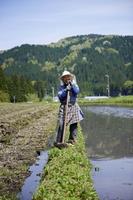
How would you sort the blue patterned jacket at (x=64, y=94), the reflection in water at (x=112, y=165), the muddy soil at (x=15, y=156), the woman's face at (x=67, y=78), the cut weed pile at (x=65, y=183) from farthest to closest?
1. the blue patterned jacket at (x=64, y=94)
2. the woman's face at (x=67, y=78)
3. the muddy soil at (x=15, y=156)
4. the reflection in water at (x=112, y=165)
5. the cut weed pile at (x=65, y=183)

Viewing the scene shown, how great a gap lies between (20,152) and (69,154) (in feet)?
16.1

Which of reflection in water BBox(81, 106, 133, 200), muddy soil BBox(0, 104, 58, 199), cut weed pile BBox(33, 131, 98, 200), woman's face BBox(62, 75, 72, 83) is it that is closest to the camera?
cut weed pile BBox(33, 131, 98, 200)

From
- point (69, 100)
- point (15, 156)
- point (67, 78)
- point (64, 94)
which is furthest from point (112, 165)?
point (15, 156)

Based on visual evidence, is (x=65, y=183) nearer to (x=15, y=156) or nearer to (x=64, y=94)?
(x=64, y=94)

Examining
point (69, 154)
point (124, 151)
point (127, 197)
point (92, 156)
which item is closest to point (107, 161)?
point (92, 156)

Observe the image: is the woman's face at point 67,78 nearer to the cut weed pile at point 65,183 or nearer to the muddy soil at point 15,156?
the muddy soil at point 15,156

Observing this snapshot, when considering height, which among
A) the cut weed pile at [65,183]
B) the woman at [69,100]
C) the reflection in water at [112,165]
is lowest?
the reflection in water at [112,165]

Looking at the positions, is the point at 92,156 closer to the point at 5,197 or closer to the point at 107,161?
the point at 107,161

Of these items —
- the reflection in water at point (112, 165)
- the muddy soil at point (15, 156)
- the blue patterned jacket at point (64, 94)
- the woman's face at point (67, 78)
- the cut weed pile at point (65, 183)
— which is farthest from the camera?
the blue patterned jacket at point (64, 94)

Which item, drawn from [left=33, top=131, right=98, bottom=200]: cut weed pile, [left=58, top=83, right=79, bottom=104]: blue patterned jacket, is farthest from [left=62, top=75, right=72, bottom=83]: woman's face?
[left=33, top=131, right=98, bottom=200]: cut weed pile

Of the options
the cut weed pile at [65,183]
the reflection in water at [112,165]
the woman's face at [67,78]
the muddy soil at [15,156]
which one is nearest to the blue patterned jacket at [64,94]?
the woman's face at [67,78]

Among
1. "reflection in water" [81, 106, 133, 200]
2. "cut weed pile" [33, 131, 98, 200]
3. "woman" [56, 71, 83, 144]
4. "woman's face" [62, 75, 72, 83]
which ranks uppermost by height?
"woman's face" [62, 75, 72, 83]

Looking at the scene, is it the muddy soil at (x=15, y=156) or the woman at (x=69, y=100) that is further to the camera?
the woman at (x=69, y=100)

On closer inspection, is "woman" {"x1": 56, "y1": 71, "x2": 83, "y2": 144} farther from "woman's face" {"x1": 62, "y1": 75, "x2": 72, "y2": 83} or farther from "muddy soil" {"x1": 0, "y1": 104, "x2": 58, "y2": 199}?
"muddy soil" {"x1": 0, "y1": 104, "x2": 58, "y2": 199}
